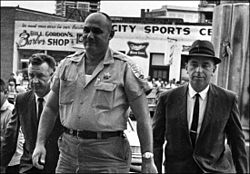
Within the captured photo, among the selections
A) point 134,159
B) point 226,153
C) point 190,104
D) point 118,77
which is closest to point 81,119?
point 118,77

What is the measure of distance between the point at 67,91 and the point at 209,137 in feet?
4.20

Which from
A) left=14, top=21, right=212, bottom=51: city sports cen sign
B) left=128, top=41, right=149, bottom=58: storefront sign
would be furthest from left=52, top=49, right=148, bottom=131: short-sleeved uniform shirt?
left=128, top=41, right=149, bottom=58: storefront sign

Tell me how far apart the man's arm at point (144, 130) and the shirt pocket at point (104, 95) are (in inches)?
7.1

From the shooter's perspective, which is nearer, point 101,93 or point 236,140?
point 101,93

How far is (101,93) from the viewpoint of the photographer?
3.96m

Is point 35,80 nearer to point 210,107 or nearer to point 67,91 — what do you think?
point 67,91

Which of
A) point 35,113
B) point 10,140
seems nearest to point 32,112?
point 35,113

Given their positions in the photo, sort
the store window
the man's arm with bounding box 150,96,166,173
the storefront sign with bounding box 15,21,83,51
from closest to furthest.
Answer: the man's arm with bounding box 150,96,166,173 → the store window → the storefront sign with bounding box 15,21,83,51

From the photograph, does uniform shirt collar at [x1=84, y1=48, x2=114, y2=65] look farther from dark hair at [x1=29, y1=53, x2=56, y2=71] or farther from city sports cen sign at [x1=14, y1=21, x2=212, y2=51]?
city sports cen sign at [x1=14, y1=21, x2=212, y2=51]

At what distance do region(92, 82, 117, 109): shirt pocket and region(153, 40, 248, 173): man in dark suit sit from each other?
0.82 m

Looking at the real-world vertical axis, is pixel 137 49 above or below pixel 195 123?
above

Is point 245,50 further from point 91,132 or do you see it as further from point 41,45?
point 41,45

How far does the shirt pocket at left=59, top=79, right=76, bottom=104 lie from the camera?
403cm

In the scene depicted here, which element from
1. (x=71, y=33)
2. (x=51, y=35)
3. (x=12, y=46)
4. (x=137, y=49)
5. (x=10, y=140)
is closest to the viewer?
(x=10, y=140)
